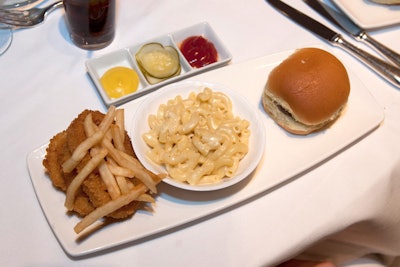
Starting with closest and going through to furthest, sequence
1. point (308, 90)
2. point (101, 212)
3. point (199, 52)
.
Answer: point (101, 212)
point (308, 90)
point (199, 52)

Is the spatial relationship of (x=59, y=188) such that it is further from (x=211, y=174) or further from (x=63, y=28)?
(x=63, y=28)

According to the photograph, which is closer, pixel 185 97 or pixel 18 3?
pixel 185 97

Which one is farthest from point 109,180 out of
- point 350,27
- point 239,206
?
point 350,27

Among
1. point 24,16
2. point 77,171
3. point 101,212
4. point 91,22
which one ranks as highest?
point 24,16

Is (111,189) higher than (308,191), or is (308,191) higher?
(111,189)

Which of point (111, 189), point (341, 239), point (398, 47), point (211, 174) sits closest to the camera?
point (111, 189)

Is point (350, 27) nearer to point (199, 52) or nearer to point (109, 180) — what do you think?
point (199, 52)

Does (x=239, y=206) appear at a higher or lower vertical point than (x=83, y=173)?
lower

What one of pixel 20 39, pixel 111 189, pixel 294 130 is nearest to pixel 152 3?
pixel 20 39
